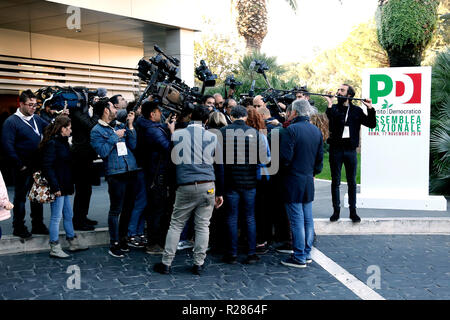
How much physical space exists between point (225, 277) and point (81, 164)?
2862 millimetres

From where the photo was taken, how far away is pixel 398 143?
27.2 ft

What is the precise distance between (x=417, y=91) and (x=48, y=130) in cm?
620

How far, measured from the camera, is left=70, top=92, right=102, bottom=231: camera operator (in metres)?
6.66

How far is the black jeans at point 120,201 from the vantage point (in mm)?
5855

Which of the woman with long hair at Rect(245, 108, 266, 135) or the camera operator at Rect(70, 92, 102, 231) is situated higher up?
the woman with long hair at Rect(245, 108, 266, 135)

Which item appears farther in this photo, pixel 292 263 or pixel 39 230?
pixel 39 230

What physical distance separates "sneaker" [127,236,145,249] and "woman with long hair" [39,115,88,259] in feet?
2.96

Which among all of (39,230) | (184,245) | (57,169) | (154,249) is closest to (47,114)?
(57,169)

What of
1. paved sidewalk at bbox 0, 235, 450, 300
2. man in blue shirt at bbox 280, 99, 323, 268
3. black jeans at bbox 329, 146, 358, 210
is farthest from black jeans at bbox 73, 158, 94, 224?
black jeans at bbox 329, 146, 358, 210

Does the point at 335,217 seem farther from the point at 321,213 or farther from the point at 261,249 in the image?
the point at 261,249

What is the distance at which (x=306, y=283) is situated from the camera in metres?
5.03

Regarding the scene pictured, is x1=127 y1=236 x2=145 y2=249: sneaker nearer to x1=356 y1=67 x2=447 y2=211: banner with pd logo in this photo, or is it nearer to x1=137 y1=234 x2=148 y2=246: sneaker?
x1=137 y1=234 x2=148 y2=246: sneaker

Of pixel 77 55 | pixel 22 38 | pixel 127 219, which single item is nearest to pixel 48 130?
pixel 127 219
